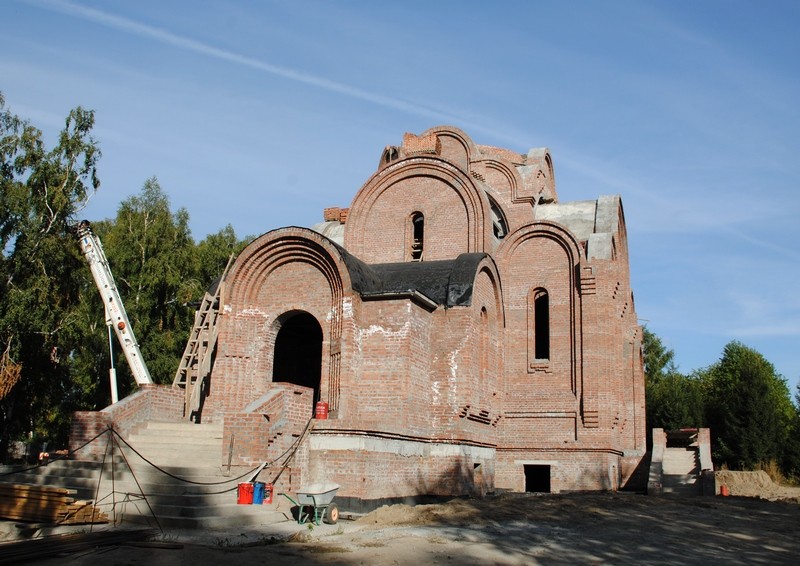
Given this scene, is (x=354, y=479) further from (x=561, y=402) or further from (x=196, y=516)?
(x=561, y=402)

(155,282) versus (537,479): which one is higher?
(155,282)

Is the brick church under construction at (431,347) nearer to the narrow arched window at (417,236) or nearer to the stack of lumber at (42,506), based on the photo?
the narrow arched window at (417,236)

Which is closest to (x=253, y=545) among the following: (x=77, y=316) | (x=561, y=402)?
(x=561, y=402)

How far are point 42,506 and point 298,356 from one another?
29.3ft

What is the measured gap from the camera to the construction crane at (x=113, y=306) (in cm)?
1825

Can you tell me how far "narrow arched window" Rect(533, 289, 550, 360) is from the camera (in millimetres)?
20828

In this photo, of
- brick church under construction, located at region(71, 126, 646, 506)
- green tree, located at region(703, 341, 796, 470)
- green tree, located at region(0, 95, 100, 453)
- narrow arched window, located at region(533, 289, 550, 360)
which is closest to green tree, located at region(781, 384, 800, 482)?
green tree, located at region(703, 341, 796, 470)

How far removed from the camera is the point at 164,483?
1212cm

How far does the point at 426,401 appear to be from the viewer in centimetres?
1592

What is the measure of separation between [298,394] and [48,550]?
580 cm

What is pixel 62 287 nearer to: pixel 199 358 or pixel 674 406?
pixel 199 358

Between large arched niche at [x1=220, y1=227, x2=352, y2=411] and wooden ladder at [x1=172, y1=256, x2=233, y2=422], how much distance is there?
0.57 metres

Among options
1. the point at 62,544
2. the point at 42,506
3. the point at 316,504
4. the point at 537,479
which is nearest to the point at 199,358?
the point at 316,504

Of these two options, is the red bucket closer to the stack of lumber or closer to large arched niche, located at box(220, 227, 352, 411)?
the stack of lumber
